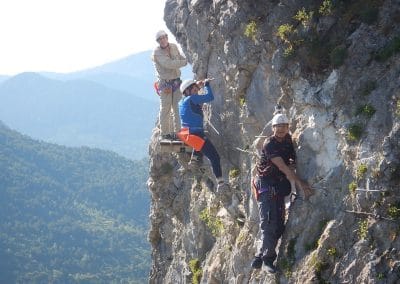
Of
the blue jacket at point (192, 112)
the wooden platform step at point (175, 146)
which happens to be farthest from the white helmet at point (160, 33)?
the wooden platform step at point (175, 146)

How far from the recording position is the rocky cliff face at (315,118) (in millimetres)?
10883

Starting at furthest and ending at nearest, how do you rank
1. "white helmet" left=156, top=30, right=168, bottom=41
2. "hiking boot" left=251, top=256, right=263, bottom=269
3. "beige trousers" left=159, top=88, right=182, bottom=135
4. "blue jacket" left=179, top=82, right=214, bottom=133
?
1. "beige trousers" left=159, top=88, right=182, bottom=135
2. "white helmet" left=156, top=30, right=168, bottom=41
3. "blue jacket" left=179, top=82, right=214, bottom=133
4. "hiking boot" left=251, top=256, right=263, bottom=269

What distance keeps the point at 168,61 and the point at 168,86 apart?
1.17 meters

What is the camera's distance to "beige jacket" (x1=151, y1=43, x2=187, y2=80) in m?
18.4

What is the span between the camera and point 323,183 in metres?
12.2

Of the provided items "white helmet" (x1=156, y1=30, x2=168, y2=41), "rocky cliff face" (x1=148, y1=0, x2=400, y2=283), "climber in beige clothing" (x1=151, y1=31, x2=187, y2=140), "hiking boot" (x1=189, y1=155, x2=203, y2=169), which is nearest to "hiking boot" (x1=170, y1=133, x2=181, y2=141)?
"climber in beige clothing" (x1=151, y1=31, x2=187, y2=140)

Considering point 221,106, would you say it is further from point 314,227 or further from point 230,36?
point 314,227

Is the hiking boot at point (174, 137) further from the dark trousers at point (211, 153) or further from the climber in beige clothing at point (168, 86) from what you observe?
the dark trousers at point (211, 153)

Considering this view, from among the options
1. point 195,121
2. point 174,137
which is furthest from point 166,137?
point 195,121

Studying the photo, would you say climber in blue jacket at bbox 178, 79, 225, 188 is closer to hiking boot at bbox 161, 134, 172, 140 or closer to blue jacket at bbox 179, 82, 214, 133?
blue jacket at bbox 179, 82, 214, 133

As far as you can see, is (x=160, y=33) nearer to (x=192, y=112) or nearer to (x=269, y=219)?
(x=192, y=112)

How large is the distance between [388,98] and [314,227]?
306cm

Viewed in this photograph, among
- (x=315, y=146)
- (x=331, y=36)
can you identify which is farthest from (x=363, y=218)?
(x=331, y=36)

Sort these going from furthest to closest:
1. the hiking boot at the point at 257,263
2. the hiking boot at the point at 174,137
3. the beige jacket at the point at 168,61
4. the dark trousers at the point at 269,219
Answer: the hiking boot at the point at 174,137 → the beige jacket at the point at 168,61 → the hiking boot at the point at 257,263 → the dark trousers at the point at 269,219
